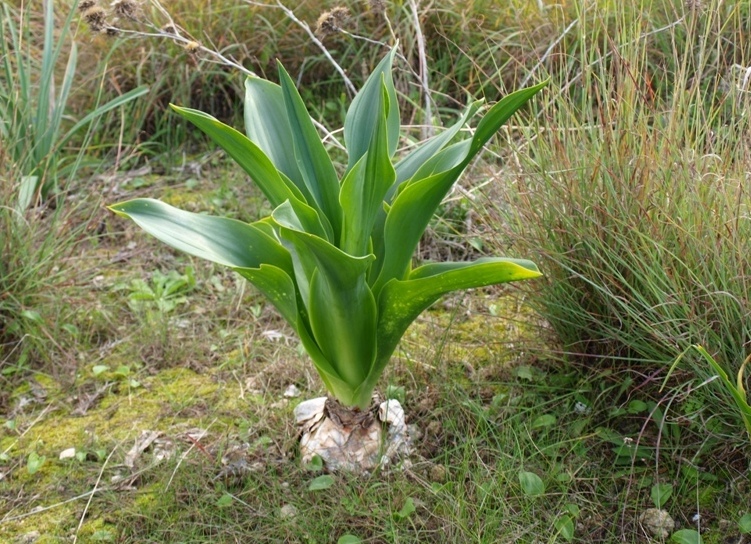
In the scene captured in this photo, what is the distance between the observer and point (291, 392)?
2.31m

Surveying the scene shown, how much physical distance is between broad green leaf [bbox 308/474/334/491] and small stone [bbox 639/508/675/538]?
0.67m

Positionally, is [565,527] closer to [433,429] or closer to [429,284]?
[433,429]

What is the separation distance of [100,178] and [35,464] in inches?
66.7

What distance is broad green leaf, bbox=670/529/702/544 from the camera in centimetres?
171

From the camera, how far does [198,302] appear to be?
282 centimetres

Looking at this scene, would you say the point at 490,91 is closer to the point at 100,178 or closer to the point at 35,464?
the point at 100,178

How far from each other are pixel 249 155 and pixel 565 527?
100 centimetres

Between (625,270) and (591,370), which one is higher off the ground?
(625,270)

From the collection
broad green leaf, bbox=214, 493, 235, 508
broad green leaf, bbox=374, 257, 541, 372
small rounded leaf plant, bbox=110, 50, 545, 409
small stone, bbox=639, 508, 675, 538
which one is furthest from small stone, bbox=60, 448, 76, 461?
small stone, bbox=639, 508, 675, 538

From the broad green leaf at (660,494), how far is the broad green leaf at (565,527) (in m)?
0.19

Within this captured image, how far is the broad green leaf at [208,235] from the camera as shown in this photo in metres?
1.63

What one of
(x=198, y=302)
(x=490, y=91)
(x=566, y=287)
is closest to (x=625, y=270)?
(x=566, y=287)

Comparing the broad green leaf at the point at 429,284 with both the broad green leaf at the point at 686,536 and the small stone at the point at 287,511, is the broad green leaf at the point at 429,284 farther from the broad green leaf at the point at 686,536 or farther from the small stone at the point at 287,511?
the broad green leaf at the point at 686,536

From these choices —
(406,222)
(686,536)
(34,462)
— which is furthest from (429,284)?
(34,462)
